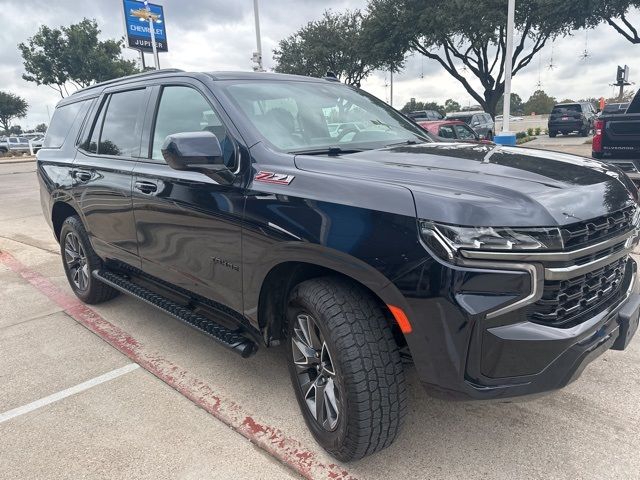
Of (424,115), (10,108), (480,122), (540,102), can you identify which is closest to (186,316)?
(480,122)

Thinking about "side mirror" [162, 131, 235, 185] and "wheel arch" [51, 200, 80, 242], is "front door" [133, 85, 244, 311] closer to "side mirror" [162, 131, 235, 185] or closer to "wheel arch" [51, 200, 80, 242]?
"side mirror" [162, 131, 235, 185]

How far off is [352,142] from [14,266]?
210 inches

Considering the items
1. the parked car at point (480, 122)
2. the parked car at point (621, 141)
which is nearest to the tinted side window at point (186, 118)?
the parked car at point (621, 141)

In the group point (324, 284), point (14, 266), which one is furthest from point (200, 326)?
point (14, 266)

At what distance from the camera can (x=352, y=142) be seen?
293cm

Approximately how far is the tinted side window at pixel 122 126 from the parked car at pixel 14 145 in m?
40.9

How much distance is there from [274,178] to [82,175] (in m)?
2.42

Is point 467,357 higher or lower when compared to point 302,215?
lower

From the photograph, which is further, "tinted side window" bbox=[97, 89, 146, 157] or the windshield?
"tinted side window" bbox=[97, 89, 146, 157]

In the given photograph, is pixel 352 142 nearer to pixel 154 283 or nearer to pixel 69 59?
pixel 154 283

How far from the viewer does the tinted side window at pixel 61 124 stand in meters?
4.57

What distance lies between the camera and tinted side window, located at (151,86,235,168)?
2.80 m

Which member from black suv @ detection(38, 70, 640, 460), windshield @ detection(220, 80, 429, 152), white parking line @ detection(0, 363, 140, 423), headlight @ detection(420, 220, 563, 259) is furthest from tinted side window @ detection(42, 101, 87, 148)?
headlight @ detection(420, 220, 563, 259)

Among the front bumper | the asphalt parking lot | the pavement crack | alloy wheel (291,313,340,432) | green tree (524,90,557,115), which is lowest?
the asphalt parking lot
